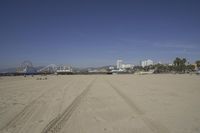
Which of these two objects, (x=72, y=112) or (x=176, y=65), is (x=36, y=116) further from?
(x=176, y=65)

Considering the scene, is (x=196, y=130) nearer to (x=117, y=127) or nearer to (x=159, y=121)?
(x=159, y=121)

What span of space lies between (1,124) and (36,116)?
1359mm

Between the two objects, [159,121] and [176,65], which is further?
[176,65]

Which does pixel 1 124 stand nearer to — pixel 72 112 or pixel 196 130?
pixel 72 112

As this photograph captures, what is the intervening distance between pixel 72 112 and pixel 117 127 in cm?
286

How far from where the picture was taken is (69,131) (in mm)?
6168

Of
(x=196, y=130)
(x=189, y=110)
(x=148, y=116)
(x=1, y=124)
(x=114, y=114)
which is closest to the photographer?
(x=196, y=130)

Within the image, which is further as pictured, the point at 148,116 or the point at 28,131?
the point at 148,116

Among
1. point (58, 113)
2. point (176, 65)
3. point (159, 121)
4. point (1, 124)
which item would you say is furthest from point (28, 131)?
point (176, 65)

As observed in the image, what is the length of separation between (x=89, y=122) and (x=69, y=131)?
46.3 inches

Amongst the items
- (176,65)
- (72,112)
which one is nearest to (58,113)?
(72,112)

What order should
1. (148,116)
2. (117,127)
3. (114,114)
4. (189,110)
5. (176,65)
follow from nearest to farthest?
1. (117,127)
2. (148,116)
3. (114,114)
4. (189,110)
5. (176,65)

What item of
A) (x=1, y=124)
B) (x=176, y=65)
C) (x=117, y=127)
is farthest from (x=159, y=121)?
(x=176, y=65)

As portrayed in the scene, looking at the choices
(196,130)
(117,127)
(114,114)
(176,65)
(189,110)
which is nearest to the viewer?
(196,130)
